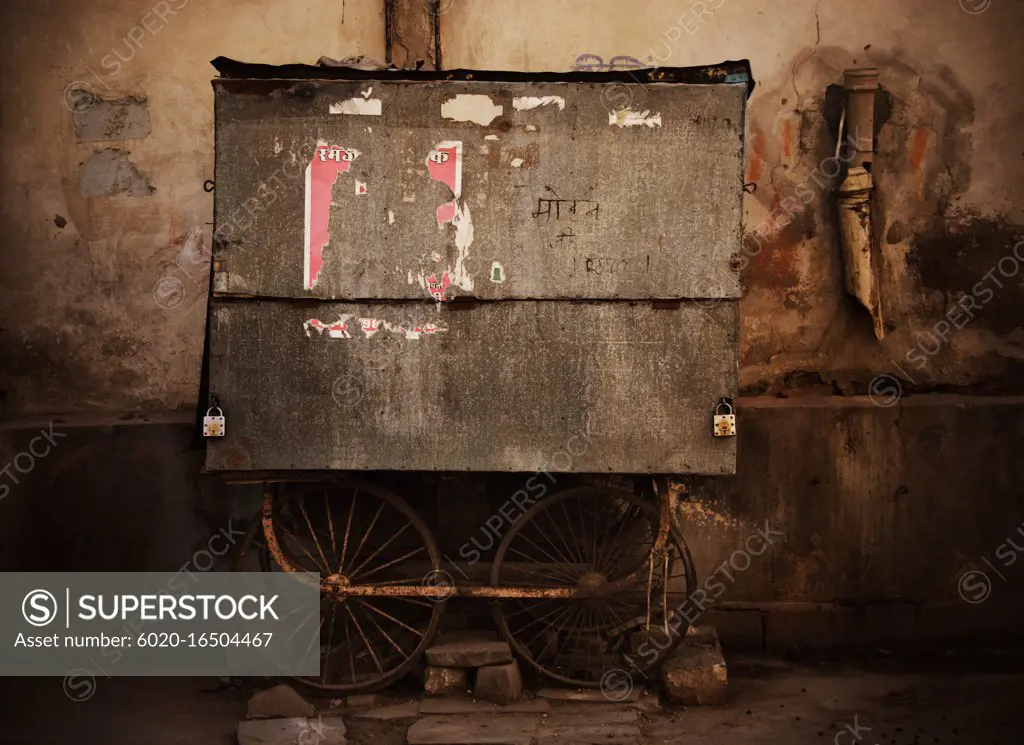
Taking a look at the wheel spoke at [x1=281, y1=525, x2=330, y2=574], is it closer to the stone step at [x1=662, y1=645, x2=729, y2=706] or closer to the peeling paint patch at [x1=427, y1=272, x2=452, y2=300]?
the peeling paint patch at [x1=427, y1=272, x2=452, y2=300]

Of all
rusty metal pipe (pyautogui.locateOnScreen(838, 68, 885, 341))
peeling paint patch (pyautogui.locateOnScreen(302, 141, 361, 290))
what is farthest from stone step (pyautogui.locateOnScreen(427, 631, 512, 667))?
rusty metal pipe (pyautogui.locateOnScreen(838, 68, 885, 341))

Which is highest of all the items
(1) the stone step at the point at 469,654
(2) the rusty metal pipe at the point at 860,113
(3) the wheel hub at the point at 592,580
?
(2) the rusty metal pipe at the point at 860,113

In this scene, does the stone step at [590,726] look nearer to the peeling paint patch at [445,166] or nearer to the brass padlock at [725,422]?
the brass padlock at [725,422]

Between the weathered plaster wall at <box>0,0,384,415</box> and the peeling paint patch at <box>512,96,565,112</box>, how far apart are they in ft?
6.18

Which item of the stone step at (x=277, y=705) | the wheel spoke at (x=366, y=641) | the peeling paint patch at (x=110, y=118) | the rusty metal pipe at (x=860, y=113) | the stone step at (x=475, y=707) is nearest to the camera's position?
the stone step at (x=277, y=705)

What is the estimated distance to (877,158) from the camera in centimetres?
723

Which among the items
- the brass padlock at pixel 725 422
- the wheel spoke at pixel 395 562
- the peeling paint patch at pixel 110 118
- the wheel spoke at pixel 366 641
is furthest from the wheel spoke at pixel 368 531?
the peeling paint patch at pixel 110 118

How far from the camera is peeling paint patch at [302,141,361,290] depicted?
5.85 meters

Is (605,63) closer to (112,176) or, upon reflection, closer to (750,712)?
(112,176)

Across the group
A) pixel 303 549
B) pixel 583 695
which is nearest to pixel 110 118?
pixel 303 549

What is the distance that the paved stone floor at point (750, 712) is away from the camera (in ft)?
18.9

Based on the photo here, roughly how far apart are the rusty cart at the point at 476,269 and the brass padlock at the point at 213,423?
12 mm

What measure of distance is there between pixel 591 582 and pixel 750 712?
1.12 metres

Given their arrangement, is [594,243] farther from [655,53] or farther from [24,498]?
[24,498]
